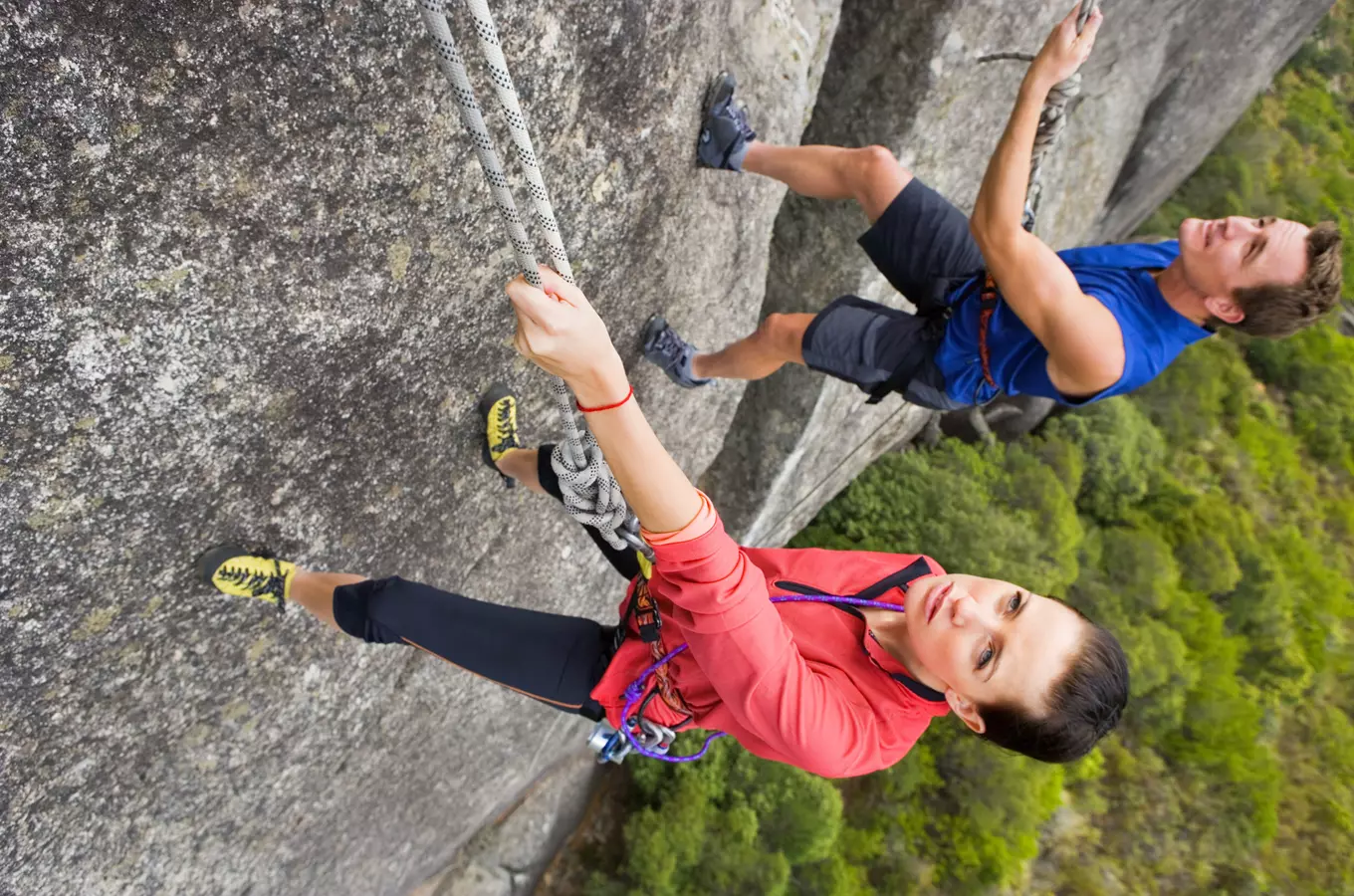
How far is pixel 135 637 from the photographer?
2.13m

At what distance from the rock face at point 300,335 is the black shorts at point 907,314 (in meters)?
0.67

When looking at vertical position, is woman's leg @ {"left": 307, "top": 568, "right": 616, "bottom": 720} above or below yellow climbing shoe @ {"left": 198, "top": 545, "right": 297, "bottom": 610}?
below

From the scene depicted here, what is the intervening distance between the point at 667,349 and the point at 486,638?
4.63 feet

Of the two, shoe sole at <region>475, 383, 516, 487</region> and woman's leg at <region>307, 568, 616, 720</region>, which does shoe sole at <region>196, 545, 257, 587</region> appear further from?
shoe sole at <region>475, 383, 516, 487</region>

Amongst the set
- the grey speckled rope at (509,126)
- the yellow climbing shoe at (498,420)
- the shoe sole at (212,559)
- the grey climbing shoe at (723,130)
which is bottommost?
the yellow climbing shoe at (498,420)

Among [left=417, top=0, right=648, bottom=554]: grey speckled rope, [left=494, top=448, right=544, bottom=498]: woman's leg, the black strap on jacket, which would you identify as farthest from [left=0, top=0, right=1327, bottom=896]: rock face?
the black strap on jacket

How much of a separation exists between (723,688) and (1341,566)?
1575 cm

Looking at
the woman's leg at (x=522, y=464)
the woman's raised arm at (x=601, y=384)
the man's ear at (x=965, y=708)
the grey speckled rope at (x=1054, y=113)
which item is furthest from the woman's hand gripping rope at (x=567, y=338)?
the grey speckled rope at (x=1054, y=113)

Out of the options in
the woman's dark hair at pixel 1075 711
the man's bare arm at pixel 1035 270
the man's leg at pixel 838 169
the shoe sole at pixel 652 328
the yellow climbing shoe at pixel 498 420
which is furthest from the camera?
the shoe sole at pixel 652 328

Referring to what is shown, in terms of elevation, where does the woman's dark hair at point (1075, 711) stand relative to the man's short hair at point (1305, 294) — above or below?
below

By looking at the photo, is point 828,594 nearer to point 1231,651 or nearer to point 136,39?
point 136,39

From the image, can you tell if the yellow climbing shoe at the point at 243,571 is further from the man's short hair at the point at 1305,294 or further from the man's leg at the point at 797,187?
the man's short hair at the point at 1305,294

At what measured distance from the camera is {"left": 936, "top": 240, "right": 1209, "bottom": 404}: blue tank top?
2320 mm

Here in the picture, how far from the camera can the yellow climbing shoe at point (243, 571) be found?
218 cm
